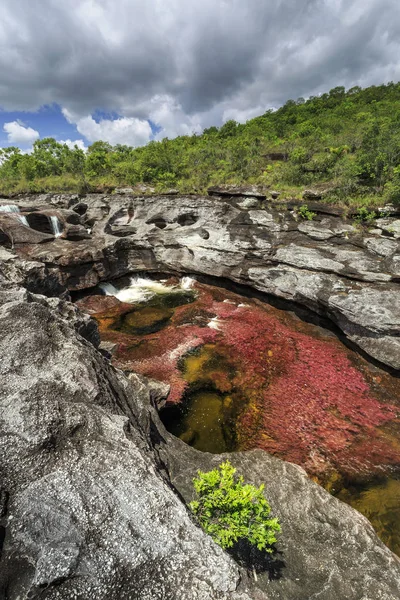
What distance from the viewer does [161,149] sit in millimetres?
51125

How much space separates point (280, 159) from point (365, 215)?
23793mm

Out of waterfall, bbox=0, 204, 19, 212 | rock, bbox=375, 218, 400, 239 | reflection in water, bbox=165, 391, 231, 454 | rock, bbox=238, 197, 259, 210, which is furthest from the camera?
waterfall, bbox=0, 204, 19, 212

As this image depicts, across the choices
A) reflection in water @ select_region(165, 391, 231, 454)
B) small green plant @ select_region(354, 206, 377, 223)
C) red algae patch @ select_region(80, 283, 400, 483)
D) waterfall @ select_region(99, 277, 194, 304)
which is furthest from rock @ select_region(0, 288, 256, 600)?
small green plant @ select_region(354, 206, 377, 223)

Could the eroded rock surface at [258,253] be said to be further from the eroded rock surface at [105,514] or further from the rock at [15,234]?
the eroded rock surface at [105,514]

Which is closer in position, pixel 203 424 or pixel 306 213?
pixel 203 424

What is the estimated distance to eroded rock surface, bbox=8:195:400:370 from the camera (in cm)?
1944

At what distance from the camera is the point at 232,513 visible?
5613 mm

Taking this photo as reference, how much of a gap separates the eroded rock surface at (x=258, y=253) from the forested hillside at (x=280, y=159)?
5122 millimetres

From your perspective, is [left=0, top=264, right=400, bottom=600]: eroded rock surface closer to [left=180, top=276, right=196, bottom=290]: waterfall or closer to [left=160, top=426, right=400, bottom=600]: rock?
[left=160, top=426, right=400, bottom=600]: rock

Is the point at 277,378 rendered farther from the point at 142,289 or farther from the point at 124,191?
the point at 124,191

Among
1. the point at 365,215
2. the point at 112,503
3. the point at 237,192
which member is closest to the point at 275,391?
the point at 112,503

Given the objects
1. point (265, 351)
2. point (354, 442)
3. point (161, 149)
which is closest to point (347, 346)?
point (265, 351)

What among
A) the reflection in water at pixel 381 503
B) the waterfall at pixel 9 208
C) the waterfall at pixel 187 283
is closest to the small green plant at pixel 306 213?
the waterfall at pixel 187 283

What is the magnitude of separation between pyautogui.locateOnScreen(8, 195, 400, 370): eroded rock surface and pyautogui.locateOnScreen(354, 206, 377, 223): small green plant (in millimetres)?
920
